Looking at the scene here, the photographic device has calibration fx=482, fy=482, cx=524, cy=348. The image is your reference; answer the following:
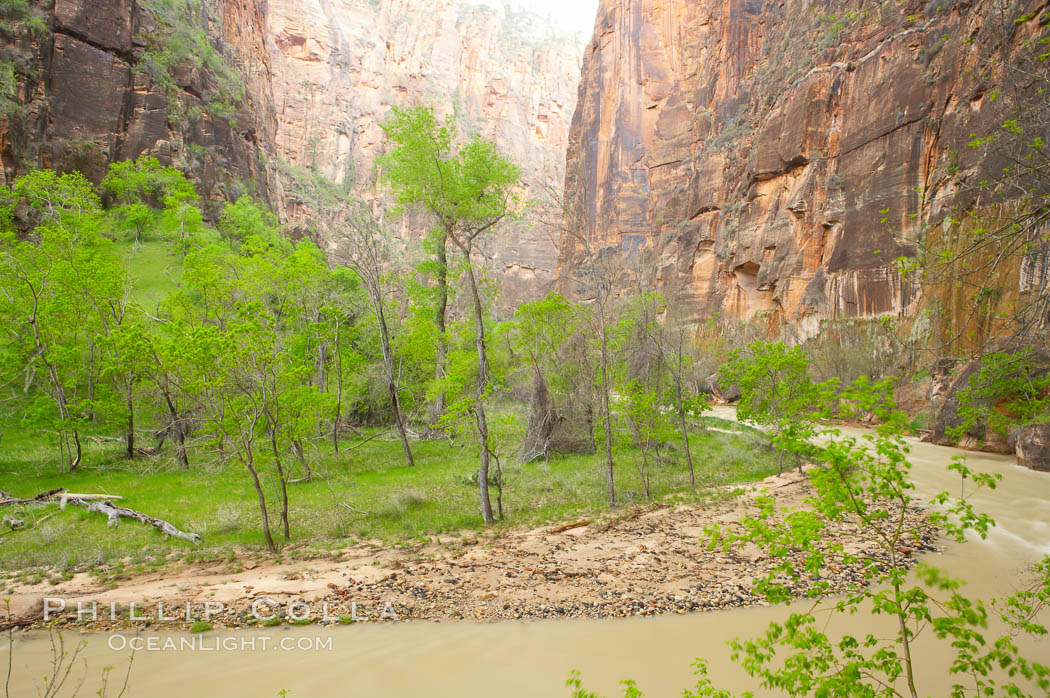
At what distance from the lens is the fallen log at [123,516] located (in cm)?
927

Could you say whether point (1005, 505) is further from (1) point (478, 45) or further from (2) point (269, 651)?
(1) point (478, 45)

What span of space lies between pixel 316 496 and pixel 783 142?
4881 cm

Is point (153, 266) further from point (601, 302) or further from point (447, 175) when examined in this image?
point (601, 302)

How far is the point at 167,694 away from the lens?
15.8 ft

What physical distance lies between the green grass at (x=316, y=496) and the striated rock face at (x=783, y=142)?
733cm

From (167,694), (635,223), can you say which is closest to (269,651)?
(167,694)

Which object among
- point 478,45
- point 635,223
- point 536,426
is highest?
point 478,45

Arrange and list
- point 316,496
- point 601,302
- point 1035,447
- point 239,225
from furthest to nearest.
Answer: point 239,225
point 1035,447
point 316,496
point 601,302

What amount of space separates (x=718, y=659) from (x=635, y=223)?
78440mm

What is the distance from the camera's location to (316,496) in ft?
42.4

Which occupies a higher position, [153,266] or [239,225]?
[239,225]

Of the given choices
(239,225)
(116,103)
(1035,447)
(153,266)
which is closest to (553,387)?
(1035,447)

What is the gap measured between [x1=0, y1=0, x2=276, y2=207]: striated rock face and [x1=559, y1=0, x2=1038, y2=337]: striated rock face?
33945 millimetres

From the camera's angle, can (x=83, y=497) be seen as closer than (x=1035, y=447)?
Yes
